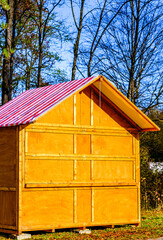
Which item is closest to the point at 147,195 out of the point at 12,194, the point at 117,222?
the point at 117,222

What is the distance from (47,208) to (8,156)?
159cm

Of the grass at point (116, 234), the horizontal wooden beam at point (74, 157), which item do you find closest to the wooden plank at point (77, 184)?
the horizontal wooden beam at point (74, 157)

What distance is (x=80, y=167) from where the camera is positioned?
43.0 feet

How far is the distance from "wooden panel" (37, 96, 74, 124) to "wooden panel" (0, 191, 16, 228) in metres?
1.95

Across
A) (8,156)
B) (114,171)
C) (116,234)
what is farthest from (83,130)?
(116,234)

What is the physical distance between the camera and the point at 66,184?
1276 centimetres

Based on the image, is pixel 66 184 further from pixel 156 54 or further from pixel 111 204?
pixel 156 54

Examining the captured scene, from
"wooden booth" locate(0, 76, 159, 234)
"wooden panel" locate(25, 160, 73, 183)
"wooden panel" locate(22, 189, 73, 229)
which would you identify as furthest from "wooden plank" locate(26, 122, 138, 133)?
"wooden panel" locate(22, 189, 73, 229)

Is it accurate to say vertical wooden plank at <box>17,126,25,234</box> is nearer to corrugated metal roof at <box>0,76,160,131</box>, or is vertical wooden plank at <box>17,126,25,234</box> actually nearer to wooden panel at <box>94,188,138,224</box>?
corrugated metal roof at <box>0,76,160,131</box>

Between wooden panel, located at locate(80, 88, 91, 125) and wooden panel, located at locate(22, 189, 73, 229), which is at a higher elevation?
wooden panel, located at locate(80, 88, 91, 125)

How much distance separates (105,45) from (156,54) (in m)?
2.22

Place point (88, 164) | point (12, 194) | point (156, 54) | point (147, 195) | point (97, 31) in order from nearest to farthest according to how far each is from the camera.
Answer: point (12, 194) < point (88, 164) < point (147, 195) < point (156, 54) < point (97, 31)

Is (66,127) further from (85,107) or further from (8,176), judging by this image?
(8,176)

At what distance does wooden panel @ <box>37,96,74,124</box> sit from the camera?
12.7 meters
